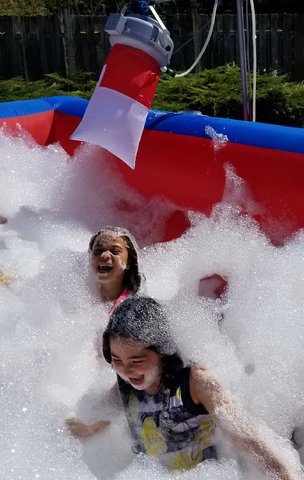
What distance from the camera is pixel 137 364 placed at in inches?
67.7

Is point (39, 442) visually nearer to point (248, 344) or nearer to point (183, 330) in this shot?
point (183, 330)

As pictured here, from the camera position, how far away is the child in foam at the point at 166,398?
1.64 meters

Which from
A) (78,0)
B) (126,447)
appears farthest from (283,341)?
(78,0)

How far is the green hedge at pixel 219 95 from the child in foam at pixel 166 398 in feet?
11.2

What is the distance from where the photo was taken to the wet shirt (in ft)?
5.70

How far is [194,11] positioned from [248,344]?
5.02 metres

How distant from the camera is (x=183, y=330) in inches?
85.7

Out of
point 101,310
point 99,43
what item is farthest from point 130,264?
point 99,43

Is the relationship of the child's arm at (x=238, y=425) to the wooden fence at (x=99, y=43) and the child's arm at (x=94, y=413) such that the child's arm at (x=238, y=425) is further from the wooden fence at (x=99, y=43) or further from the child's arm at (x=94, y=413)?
the wooden fence at (x=99, y=43)

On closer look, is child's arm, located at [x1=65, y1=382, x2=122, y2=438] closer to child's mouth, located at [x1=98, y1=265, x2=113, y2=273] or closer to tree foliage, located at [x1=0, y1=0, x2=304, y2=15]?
child's mouth, located at [x1=98, y1=265, x2=113, y2=273]

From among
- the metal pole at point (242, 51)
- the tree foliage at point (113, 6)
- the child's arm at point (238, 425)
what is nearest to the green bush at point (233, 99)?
the tree foliage at point (113, 6)

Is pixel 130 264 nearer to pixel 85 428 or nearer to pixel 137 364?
pixel 85 428

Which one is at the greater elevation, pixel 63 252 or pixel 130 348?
pixel 130 348

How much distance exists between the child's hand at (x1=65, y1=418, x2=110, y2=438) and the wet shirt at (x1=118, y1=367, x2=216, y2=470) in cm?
16
